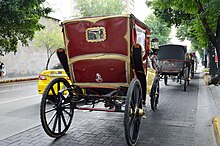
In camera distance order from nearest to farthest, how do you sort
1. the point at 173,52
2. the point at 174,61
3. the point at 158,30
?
1. the point at 174,61
2. the point at 173,52
3. the point at 158,30

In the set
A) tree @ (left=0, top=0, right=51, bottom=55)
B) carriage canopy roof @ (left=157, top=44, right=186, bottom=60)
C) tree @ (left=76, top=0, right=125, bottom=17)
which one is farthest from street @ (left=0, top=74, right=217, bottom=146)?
tree @ (left=76, top=0, right=125, bottom=17)

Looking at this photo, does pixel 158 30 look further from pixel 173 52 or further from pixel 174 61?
pixel 174 61

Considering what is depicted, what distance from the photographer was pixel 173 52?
1302 centimetres

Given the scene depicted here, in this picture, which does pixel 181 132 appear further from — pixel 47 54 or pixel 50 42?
pixel 47 54

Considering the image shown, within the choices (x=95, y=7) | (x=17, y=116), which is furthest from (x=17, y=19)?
(x=95, y=7)

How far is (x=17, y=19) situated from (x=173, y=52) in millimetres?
8318

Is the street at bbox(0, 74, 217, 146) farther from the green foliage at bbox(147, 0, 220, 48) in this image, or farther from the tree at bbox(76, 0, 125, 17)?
the tree at bbox(76, 0, 125, 17)

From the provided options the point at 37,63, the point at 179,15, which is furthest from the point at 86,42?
the point at 37,63

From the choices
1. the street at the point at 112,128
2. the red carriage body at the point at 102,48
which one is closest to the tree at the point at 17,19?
the street at the point at 112,128

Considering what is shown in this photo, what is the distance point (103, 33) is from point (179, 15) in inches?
532

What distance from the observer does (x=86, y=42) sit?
4.86 metres

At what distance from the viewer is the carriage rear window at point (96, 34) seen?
469 cm

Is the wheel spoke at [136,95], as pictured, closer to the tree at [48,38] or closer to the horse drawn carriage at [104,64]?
the horse drawn carriage at [104,64]

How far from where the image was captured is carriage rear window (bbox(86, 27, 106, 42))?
4688 mm
